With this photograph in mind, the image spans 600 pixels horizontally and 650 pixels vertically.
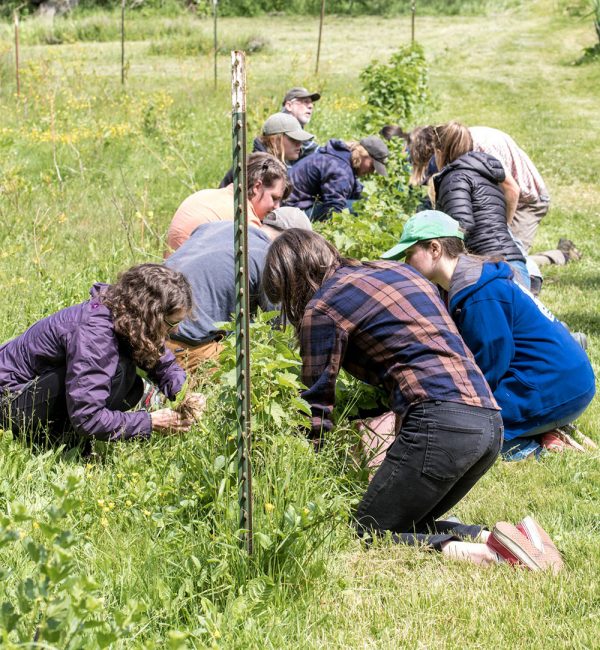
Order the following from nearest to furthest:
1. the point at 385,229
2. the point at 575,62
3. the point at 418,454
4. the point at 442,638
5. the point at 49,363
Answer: the point at 442,638 → the point at 418,454 → the point at 49,363 → the point at 385,229 → the point at 575,62

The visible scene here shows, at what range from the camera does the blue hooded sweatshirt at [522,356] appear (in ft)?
13.6

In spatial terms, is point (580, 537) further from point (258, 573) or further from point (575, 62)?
point (575, 62)

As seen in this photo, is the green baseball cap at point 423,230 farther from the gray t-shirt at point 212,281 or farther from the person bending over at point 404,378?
the gray t-shirt at point 212,281

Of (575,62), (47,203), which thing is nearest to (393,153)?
(47,203)

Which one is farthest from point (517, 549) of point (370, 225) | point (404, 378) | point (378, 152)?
point (378, 152)

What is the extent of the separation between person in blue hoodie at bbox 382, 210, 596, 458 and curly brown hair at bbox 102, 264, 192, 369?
1.00m

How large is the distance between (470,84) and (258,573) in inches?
719

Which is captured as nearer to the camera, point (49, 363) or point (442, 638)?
point (442, 638)

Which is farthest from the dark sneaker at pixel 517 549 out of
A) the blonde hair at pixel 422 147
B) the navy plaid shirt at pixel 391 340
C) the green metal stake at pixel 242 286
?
the blonde hair at pixel 422 147

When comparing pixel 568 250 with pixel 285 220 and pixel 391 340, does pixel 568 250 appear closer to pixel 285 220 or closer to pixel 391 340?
pixel 285 220

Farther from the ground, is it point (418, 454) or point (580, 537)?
point (418, 454)

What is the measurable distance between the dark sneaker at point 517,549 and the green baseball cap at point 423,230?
134 cm

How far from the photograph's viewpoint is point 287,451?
10.7ft

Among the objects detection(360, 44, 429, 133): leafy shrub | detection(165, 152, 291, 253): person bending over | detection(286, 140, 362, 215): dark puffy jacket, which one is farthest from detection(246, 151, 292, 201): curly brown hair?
detection(360, 44, 429, 133): leafy shrub
